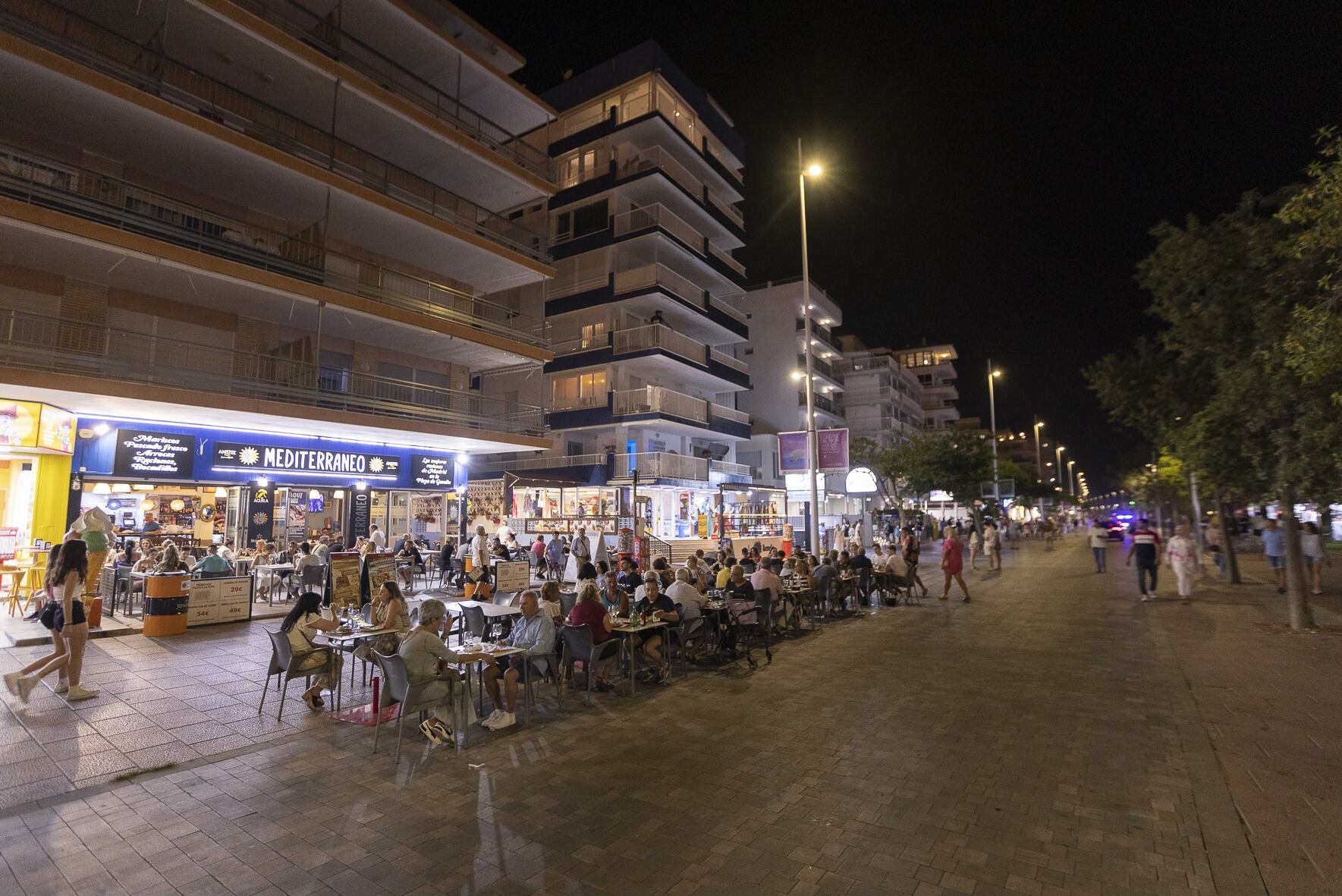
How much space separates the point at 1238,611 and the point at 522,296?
110 ft

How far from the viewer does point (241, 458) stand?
1662cm

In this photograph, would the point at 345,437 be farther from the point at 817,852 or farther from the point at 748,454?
the point at 748,454

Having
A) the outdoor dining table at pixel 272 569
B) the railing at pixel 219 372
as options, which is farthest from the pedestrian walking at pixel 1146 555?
the outdoor dining table at pixel 272 569

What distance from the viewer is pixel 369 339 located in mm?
20078

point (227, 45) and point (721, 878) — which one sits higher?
point (227, 45)

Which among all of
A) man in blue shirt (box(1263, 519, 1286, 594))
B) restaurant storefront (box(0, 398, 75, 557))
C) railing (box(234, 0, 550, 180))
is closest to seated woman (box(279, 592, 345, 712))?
restaurant storefront (box(0, 398, 75, 557))

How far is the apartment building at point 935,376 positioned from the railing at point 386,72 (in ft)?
226

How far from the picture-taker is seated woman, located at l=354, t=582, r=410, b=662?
25.8ft

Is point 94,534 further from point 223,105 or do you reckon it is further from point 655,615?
point 223,105

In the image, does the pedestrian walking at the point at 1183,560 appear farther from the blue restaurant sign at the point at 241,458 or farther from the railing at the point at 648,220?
the railing at the point at 648,220

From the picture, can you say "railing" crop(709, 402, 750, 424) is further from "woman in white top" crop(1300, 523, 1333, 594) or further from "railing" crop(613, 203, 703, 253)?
"woman in white top" crop(1300, 523, 1333, 594)

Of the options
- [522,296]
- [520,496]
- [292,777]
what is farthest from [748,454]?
[292,777]

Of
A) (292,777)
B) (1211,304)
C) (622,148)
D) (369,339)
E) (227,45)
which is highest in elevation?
(622,148)

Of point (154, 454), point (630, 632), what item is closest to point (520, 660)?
point (630, 632)
